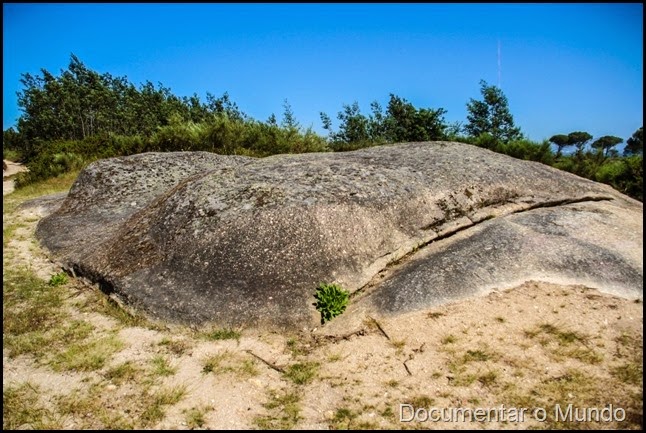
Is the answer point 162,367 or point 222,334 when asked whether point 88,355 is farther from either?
point 222,334

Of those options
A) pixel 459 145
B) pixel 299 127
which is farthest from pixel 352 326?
pixel 299 127

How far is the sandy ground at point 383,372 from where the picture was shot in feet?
13.5

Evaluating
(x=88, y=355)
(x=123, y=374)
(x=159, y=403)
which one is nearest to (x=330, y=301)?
(x=159, y=403)

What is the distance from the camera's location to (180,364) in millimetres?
5129

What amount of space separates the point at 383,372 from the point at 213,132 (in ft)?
59.7

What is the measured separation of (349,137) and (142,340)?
82.9ft

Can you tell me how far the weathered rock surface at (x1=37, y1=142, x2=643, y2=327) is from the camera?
5.96m

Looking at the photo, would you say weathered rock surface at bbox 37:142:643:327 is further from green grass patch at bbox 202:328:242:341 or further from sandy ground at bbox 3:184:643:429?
sandy ground at bbox 3:184:643:429

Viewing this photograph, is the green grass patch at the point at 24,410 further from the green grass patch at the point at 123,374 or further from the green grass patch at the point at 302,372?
the green grass patch at the point at 302,372

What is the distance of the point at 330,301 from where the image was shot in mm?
5941

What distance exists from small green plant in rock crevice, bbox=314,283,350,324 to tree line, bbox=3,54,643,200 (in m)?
10.1

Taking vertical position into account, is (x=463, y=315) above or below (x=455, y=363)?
above

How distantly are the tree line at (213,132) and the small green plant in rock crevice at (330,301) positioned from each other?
10052 mm

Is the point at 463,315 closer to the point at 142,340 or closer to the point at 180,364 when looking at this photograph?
the point at 180,364
